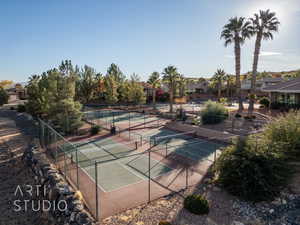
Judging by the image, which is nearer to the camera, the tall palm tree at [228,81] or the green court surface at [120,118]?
the green court surface at [120,118]

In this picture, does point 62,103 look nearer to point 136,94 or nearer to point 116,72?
point 136,94

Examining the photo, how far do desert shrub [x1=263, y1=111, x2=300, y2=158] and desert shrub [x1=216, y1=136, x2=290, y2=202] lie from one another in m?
1.48

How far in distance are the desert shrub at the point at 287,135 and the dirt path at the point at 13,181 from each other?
11.6 m

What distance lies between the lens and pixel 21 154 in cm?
1652

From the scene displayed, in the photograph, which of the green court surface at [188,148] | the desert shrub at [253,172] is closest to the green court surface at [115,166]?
the green court surface at [188,148]

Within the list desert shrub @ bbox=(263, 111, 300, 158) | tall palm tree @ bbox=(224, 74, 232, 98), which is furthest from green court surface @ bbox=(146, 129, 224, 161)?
tall palm tree @ bbox=(224, 74, 232, 98)

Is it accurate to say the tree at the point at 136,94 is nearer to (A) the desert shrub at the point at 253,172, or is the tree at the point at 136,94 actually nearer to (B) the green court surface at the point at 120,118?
(B) the green court surface at the point at 120,118

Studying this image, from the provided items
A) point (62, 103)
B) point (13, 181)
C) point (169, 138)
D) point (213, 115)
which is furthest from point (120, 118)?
point (13, 181)

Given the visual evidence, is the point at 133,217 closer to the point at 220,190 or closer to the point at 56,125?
the point at 220,190

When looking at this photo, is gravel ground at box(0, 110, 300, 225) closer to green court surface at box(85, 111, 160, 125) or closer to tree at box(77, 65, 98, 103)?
green court surface at box(85, 111, 160, 125)

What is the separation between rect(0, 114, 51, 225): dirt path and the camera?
895 cm

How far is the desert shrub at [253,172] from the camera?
28.4ft

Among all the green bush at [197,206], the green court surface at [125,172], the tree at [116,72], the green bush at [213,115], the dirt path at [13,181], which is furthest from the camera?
the tree at [116,72]

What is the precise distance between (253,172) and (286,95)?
27.2 metres
